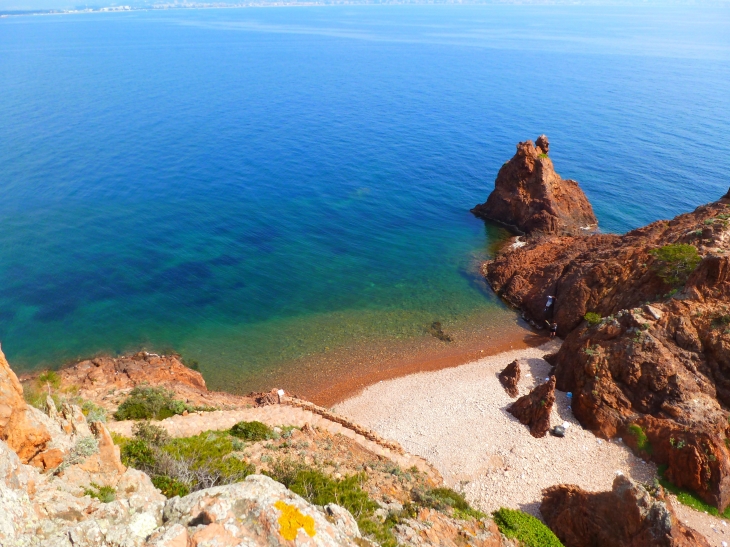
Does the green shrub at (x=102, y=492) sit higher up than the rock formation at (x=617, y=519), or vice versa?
the green shrub at (x=102, y=492)

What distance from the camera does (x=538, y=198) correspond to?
56938 mm

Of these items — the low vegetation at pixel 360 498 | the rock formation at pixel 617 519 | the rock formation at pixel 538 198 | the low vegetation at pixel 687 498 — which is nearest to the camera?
the low vegetation at pixel 360 498

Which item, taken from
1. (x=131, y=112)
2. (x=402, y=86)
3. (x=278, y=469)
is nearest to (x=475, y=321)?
(x=278, y=469)

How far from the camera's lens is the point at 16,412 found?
41.1 feet

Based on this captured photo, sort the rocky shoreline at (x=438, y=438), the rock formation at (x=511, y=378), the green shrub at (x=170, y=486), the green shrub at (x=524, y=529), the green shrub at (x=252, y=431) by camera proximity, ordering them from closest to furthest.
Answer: the rocky shoreline at (x=438, y=438) < the green shrub at (x=170, y=486) < the green shrub at (x=524, y=529) < the green shrub at (x=252, y=431) < the rock formation at (x=511, y=378)

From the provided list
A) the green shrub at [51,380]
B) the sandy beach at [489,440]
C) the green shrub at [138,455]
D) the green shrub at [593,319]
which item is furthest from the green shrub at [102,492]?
the green shrub at [593,319]

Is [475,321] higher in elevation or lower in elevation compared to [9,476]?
lower

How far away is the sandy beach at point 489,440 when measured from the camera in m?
24.9

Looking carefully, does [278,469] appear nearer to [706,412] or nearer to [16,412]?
[16,412]

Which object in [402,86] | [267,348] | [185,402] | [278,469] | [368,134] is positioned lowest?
[267,348]

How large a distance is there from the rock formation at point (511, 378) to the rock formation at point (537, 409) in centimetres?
203

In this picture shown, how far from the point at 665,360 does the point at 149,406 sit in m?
30.2

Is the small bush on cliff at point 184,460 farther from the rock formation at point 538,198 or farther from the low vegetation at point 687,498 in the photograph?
the rock formation at point 538,198

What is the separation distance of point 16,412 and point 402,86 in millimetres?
121327
